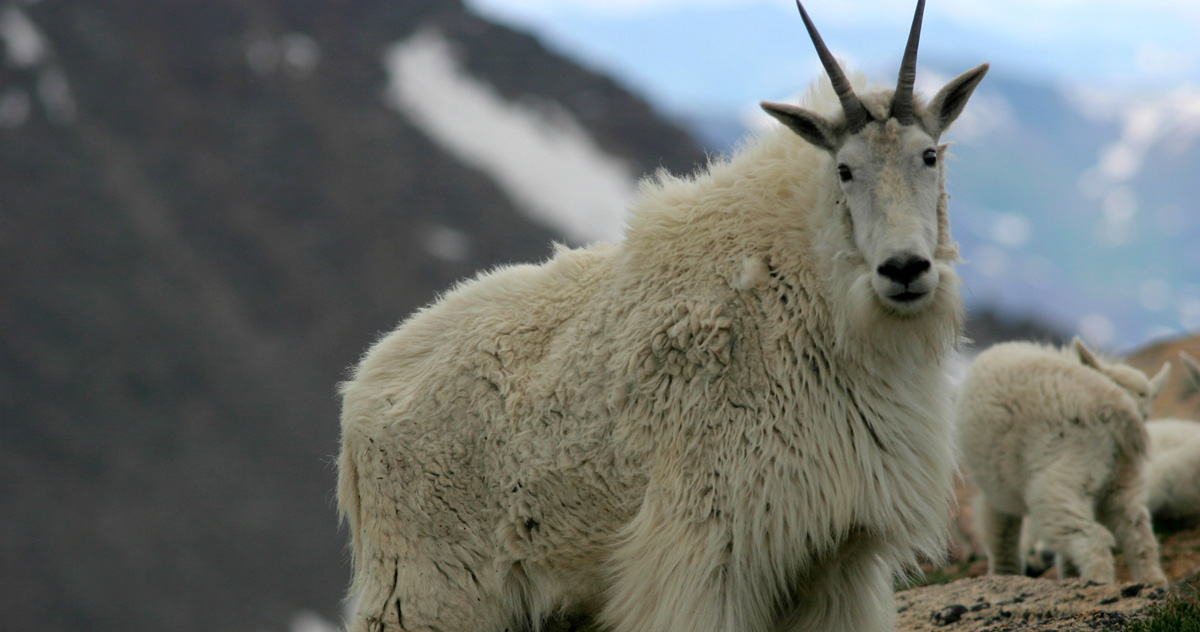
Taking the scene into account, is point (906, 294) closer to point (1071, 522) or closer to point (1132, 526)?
point (1071, 522)

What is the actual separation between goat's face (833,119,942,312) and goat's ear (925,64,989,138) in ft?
0.31

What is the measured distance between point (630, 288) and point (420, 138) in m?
70.6

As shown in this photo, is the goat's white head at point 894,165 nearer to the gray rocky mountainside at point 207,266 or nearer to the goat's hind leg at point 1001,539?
the goat's hind leg at point 1001,539

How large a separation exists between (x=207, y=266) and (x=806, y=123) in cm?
6772

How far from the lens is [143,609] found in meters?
48.8

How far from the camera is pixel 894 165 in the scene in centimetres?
469

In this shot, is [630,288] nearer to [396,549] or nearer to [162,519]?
[396,549]

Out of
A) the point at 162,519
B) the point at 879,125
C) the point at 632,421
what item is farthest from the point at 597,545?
the point at 162,519

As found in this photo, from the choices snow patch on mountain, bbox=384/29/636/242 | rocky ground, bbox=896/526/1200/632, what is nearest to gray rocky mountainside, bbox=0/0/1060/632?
snow patch on mountain, bbox=384/29/636/242

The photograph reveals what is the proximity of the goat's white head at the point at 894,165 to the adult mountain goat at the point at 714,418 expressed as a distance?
11 millimetres

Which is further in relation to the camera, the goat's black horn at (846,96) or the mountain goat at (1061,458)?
the mountain goat at (1061,458)

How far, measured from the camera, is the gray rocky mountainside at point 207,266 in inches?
2078

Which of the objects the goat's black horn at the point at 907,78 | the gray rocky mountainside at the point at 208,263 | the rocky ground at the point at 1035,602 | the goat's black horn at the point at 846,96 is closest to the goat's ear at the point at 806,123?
the goat's black horn at the point at 846,96

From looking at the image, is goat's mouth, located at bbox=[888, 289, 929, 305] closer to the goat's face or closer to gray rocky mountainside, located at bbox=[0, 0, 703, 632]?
the goat's face
